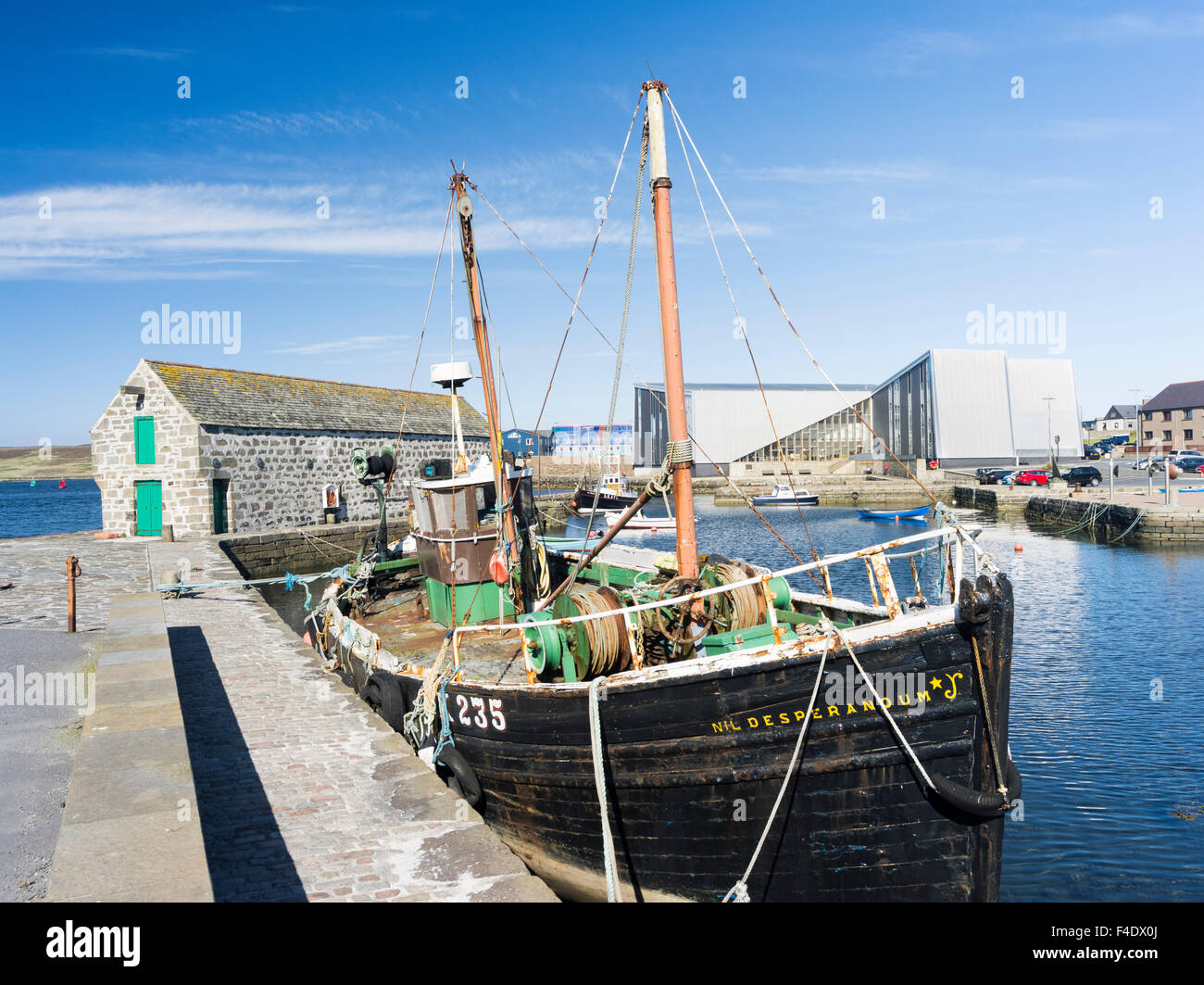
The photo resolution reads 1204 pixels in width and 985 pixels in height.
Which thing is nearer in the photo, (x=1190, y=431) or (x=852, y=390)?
(x=852, y=390)

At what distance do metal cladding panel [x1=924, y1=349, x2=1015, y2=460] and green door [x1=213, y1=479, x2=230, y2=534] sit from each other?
61.7 metres

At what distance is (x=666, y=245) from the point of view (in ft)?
29.5

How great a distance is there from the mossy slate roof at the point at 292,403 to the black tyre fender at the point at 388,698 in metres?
20.3

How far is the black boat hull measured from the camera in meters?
6.30

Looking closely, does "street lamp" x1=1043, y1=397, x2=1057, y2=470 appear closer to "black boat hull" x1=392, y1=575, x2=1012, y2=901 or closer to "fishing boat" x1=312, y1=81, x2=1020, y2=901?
"fishing boat" x1=312, y1=81, x2=1020, y2=901

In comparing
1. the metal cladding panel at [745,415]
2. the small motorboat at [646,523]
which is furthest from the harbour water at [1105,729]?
the metal cladding panel at [745,415]

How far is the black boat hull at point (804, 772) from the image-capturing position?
6.30 m

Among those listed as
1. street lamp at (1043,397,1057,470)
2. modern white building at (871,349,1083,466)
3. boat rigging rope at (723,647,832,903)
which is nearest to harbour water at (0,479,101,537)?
boat rigging rope at (723,647,832,903)

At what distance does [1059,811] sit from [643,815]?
23.5 ft

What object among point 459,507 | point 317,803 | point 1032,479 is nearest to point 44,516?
point 459,507

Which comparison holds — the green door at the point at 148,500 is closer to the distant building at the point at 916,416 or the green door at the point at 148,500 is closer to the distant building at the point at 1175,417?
the distant building at the point at 916,416

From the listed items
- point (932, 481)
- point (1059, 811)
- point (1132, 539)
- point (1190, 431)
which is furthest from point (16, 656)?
point (1190, 431)
